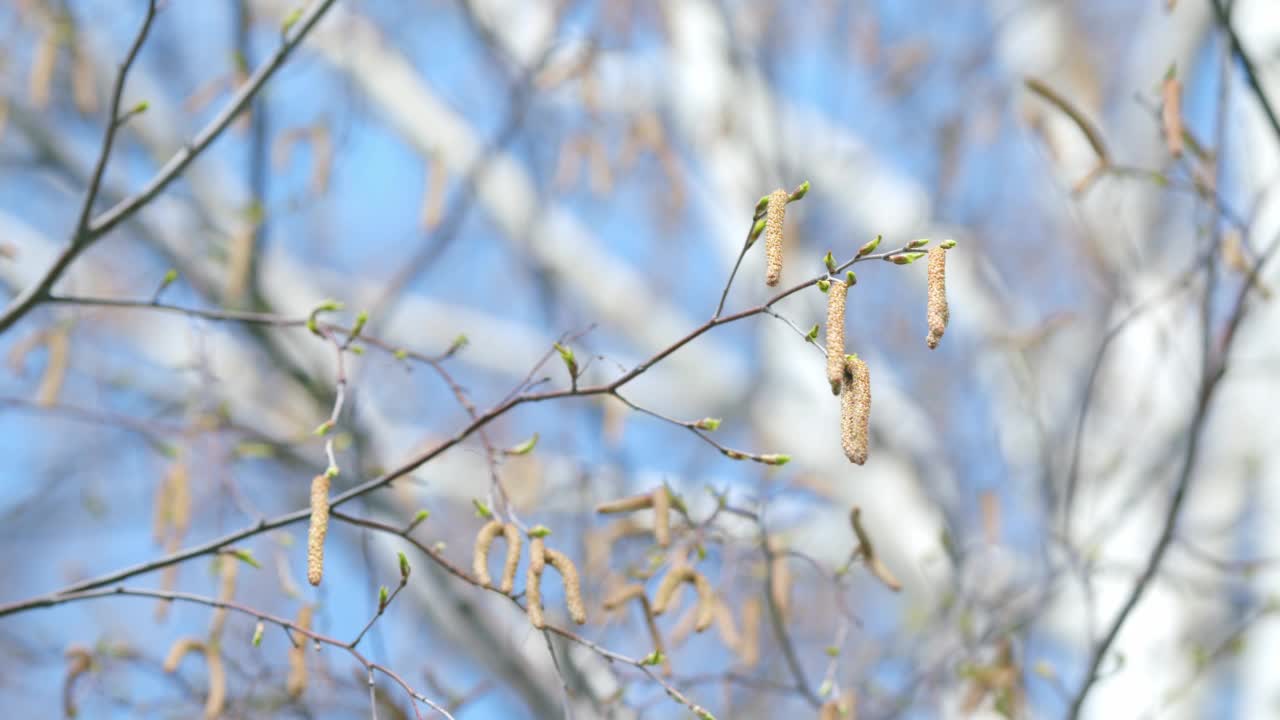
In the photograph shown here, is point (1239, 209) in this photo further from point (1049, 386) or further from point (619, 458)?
point (619, 458)

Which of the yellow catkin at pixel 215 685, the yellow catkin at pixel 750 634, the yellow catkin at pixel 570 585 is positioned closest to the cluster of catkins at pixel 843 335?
the yellow catkin at pixel 570 585

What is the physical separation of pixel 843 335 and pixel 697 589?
80 centimetres

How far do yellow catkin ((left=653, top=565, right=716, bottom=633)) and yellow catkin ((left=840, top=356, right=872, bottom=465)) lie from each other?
0.64 meters

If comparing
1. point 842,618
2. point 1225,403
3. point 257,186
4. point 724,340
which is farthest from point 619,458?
point 724,340

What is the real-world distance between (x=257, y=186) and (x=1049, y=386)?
12.9 ft

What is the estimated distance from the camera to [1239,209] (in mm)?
4621

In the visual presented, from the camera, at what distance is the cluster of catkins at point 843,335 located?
132 centimetres

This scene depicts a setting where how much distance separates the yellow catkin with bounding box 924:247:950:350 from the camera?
4.29ft

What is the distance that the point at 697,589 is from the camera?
204cm

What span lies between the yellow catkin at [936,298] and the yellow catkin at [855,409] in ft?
0.26

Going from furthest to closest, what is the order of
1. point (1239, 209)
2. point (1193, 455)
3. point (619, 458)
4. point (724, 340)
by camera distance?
point (724, 340)
point (1239, 209)
point (619, 458)
point (1193, 455)

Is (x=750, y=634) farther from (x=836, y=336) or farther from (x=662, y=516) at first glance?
(x=836, y=336)

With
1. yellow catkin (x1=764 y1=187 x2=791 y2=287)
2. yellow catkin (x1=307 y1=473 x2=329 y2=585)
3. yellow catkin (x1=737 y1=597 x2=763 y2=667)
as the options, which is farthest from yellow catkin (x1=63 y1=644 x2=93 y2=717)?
yellow catkin (x1=764 y1=187 x2=791 y2=287)

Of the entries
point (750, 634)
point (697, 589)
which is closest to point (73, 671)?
point (697, 589)
